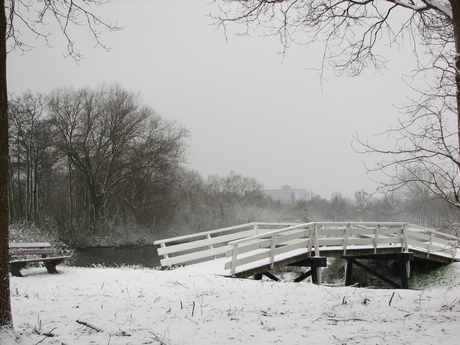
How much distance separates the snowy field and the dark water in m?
15.6

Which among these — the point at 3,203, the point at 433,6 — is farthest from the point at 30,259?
the point at 433,6

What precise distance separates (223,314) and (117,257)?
23.4 meters

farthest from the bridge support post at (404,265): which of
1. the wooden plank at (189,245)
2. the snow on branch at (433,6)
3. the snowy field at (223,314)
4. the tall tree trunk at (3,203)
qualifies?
the tall tree trunk at (3,203)

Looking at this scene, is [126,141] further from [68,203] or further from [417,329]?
[417,329]

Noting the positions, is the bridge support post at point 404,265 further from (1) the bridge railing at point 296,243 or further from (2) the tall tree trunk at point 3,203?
(2) the tall tree trunk at point 3,203

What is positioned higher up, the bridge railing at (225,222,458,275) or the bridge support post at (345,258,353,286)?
the bridge railing at (225,222,458,275)

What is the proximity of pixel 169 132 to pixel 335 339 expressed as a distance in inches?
1390

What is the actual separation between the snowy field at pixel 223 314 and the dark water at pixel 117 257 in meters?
15.6

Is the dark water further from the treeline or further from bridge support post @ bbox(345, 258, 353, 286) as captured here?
bridge support post @ bbox(345, 258, 353, 286)

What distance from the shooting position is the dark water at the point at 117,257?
970 inches

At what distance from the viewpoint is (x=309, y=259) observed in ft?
44.0

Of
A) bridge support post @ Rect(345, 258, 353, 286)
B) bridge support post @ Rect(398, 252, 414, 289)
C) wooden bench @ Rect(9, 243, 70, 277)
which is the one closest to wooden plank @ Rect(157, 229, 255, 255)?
wooden bench @ Rect(9, 243, 70, 277)

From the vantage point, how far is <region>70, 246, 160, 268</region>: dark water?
80.8 feet

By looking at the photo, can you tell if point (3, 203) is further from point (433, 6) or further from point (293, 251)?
point (293, 251)
